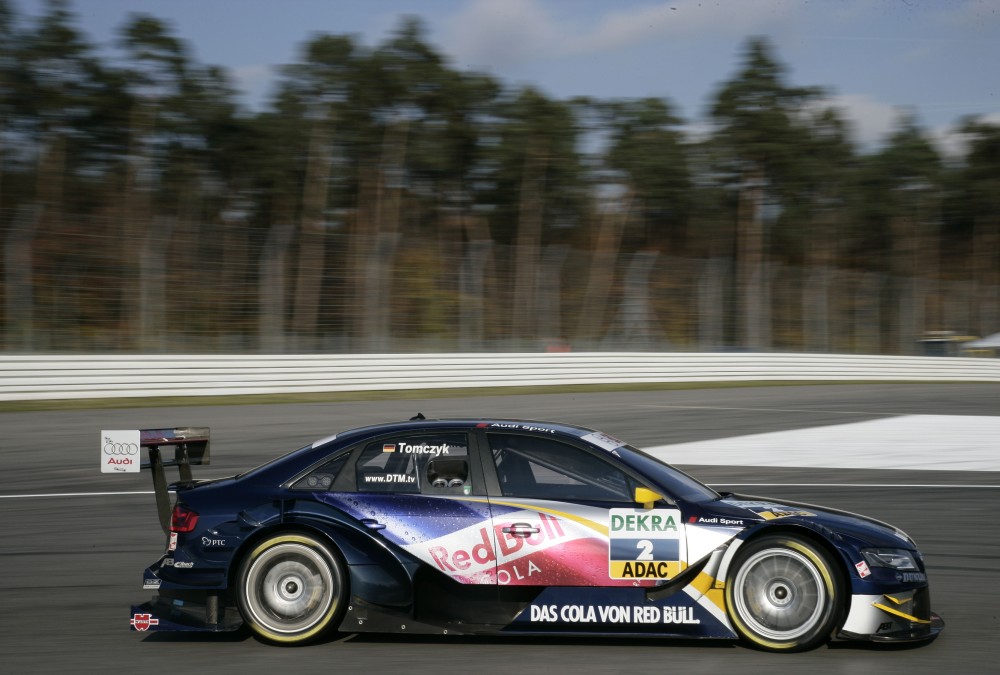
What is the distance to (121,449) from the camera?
5.74 meters

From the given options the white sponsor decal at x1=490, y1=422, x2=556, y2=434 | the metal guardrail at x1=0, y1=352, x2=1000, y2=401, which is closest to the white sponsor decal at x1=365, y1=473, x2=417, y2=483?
the white sponsor decal at x1=490, y1=422, x2=556, y2=434

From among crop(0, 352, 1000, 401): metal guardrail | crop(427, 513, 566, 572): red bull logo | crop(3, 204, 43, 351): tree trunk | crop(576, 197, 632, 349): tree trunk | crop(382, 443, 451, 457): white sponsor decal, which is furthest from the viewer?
crop(576, 197, 632, 349): tree trunk

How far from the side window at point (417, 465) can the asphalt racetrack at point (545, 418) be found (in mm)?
802

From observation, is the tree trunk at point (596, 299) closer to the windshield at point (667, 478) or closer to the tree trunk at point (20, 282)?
the tree trunk at point (20, 282)

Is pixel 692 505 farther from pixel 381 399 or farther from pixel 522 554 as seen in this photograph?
pixel 381 399

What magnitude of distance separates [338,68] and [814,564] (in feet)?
115

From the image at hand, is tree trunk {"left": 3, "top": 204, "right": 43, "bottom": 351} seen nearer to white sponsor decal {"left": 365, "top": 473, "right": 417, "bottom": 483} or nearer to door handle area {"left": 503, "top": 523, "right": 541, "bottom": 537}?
white sponsor decal {"left": 365, "top": 473, "right": 417, "bottom": 483}

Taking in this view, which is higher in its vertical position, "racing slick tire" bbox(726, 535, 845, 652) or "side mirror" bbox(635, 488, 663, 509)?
"side mirror" bbox(635, 488, 663, 509)

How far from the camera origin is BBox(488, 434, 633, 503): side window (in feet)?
17.6

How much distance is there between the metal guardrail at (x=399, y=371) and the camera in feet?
63.8

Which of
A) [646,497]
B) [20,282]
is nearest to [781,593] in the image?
[646,497]

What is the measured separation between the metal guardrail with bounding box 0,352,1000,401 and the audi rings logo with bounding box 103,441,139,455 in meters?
14.5

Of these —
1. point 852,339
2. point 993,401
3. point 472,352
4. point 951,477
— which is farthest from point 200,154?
point 951,477

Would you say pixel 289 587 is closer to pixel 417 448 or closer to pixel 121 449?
pixel 417 448
